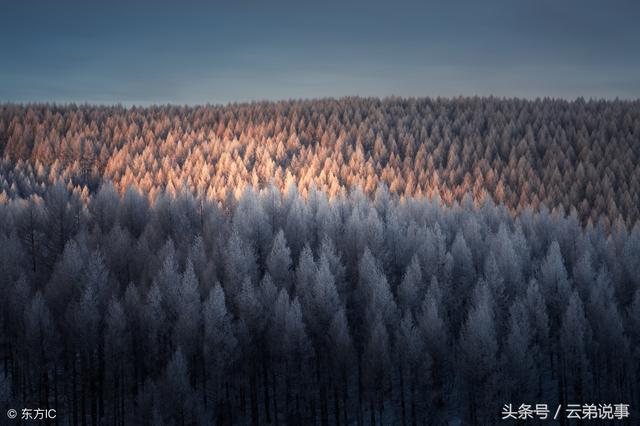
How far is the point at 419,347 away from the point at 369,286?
9.31 meters

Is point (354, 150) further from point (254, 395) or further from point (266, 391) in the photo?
point (254, 395)

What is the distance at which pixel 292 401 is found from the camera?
141ft

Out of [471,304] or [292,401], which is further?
[471,304]

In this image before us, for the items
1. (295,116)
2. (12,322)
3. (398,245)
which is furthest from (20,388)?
(295,116)


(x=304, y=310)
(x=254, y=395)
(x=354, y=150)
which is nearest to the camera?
(x=254, y=395)

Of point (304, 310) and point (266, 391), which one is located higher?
point (304, 310)

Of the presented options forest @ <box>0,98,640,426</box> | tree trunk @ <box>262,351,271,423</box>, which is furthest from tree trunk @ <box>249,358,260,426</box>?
tree trunk @ <box>262,351,271,423</box>

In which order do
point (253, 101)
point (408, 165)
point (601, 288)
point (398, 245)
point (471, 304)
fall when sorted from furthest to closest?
point (253, 101) < point (408, 165) < point (398, 245) < point (471, 304) < point (601, 288)

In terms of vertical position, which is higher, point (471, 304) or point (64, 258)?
point (64, 258)

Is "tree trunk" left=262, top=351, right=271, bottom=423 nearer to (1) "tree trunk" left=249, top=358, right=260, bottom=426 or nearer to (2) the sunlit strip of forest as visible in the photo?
(1) "tree trunk" left=249, top=358, right=260, bottom=426

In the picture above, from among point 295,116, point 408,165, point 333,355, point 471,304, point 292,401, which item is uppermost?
point 295,116

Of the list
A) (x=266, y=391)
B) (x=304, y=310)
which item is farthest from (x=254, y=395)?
(x=304, y=310)

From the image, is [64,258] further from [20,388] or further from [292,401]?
[292,401]

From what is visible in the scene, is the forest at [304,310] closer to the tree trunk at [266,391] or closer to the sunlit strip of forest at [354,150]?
the tree trunk at [266,391]
